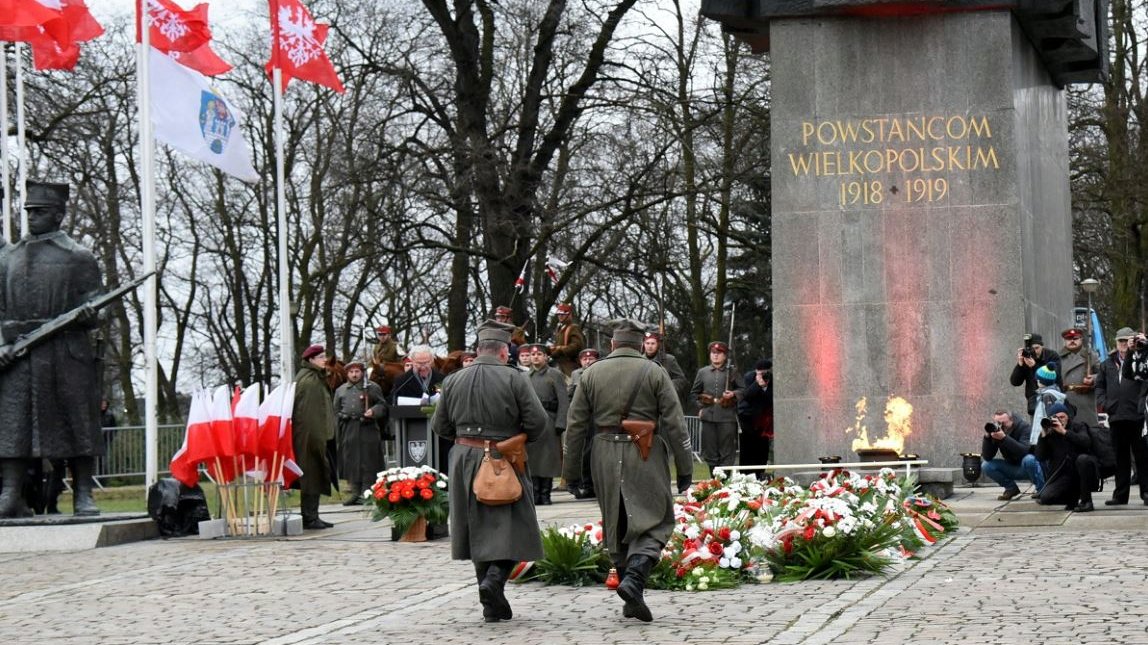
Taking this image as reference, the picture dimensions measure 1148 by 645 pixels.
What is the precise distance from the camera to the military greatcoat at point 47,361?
17.1 m

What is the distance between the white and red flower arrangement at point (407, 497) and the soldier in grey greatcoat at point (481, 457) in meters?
4.95

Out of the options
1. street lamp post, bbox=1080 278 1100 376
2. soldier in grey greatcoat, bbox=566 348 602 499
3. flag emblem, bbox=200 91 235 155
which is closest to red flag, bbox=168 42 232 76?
flag emblem, bbox=200 91 235 155

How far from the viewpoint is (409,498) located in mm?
16719

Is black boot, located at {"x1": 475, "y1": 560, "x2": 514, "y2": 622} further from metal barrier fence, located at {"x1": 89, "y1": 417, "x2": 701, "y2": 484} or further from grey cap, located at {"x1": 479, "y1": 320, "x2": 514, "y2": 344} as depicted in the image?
metal barrier fence, located at {"x1": 89, "y1": 417, "x2": 701, "y2": 484}

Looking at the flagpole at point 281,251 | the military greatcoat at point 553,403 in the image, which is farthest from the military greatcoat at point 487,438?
the flagpole at point 281,251

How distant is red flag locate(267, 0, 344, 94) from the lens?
24328 millimetres

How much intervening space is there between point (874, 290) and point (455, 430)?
11.1 m

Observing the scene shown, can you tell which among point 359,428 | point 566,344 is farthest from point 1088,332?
point 359,428

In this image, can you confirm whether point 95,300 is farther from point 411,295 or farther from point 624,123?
point 411,295

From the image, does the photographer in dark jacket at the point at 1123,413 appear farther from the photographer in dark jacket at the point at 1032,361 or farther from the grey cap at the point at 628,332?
the grey cap at the point at 628,332

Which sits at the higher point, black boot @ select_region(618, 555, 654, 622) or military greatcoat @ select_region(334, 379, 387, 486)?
military greatcoat @ select_region(334, 379, 387, 486)

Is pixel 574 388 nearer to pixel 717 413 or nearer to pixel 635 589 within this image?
pixel 717 413

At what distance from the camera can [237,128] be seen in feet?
72.4

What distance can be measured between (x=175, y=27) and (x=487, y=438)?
11.9 metres
